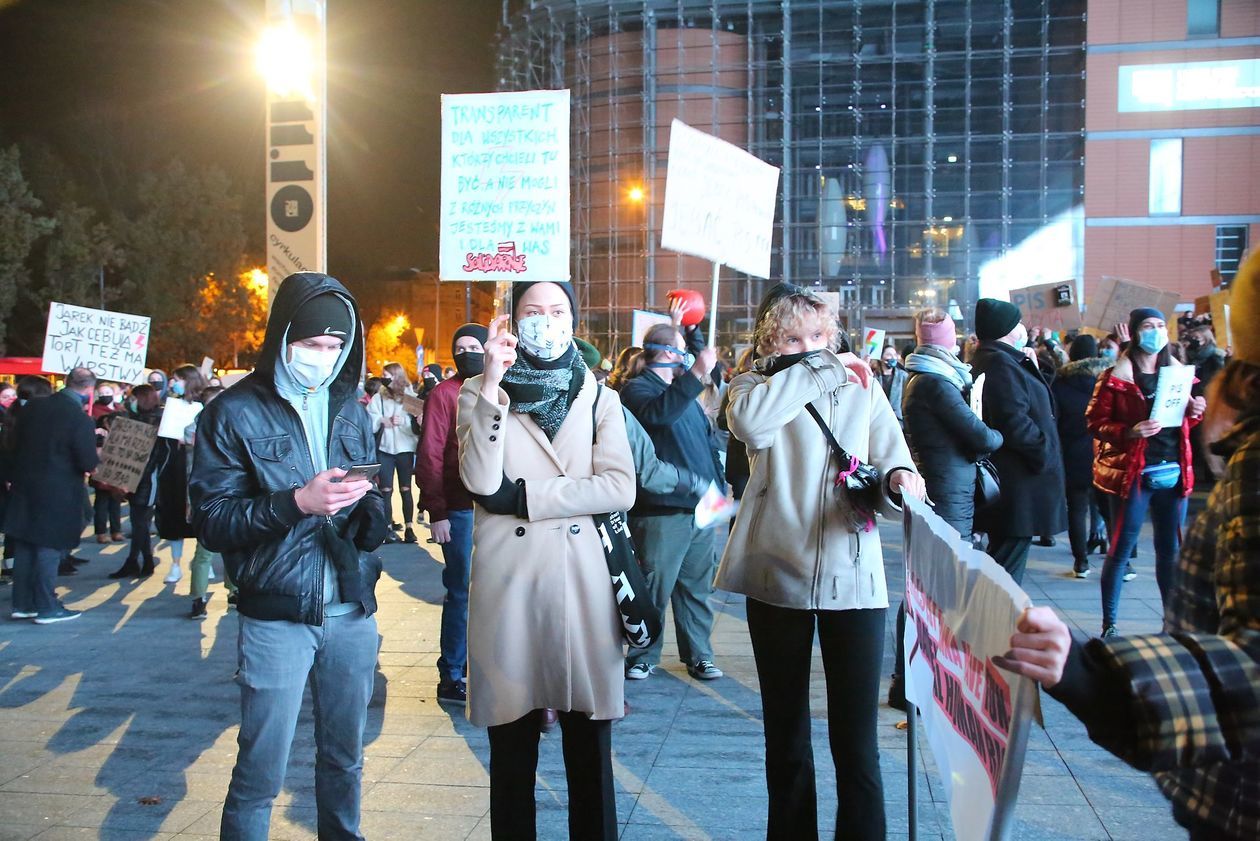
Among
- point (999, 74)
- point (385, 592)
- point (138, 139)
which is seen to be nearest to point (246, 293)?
point (138, 139)

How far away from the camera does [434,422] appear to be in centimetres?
632

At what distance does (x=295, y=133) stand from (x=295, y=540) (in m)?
5.44

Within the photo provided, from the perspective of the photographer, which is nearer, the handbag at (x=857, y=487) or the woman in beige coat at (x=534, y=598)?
the woman in beige coat at (x=534, y=598)

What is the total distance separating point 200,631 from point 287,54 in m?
4.24

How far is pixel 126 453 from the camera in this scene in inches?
400

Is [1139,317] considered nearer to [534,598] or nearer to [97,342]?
[534,598]

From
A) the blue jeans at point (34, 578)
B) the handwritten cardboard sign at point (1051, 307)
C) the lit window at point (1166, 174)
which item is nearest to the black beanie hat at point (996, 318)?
the blue jeans at point (34, 578)

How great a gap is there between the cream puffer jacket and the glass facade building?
3520 centimetres

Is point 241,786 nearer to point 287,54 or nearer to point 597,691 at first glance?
point 597,691

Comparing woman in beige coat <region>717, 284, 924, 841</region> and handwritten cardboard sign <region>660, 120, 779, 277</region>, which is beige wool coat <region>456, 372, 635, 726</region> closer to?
woman in beige coat <region>717, 284, 924, 841</region>

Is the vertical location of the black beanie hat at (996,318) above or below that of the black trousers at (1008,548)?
above

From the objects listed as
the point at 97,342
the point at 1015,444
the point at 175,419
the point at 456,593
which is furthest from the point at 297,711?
the point at 97,342

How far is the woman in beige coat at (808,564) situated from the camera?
11.6 feet

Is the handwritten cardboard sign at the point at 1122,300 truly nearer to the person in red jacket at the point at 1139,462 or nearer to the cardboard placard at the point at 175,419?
the person in red jacket at the point at 1139,462
